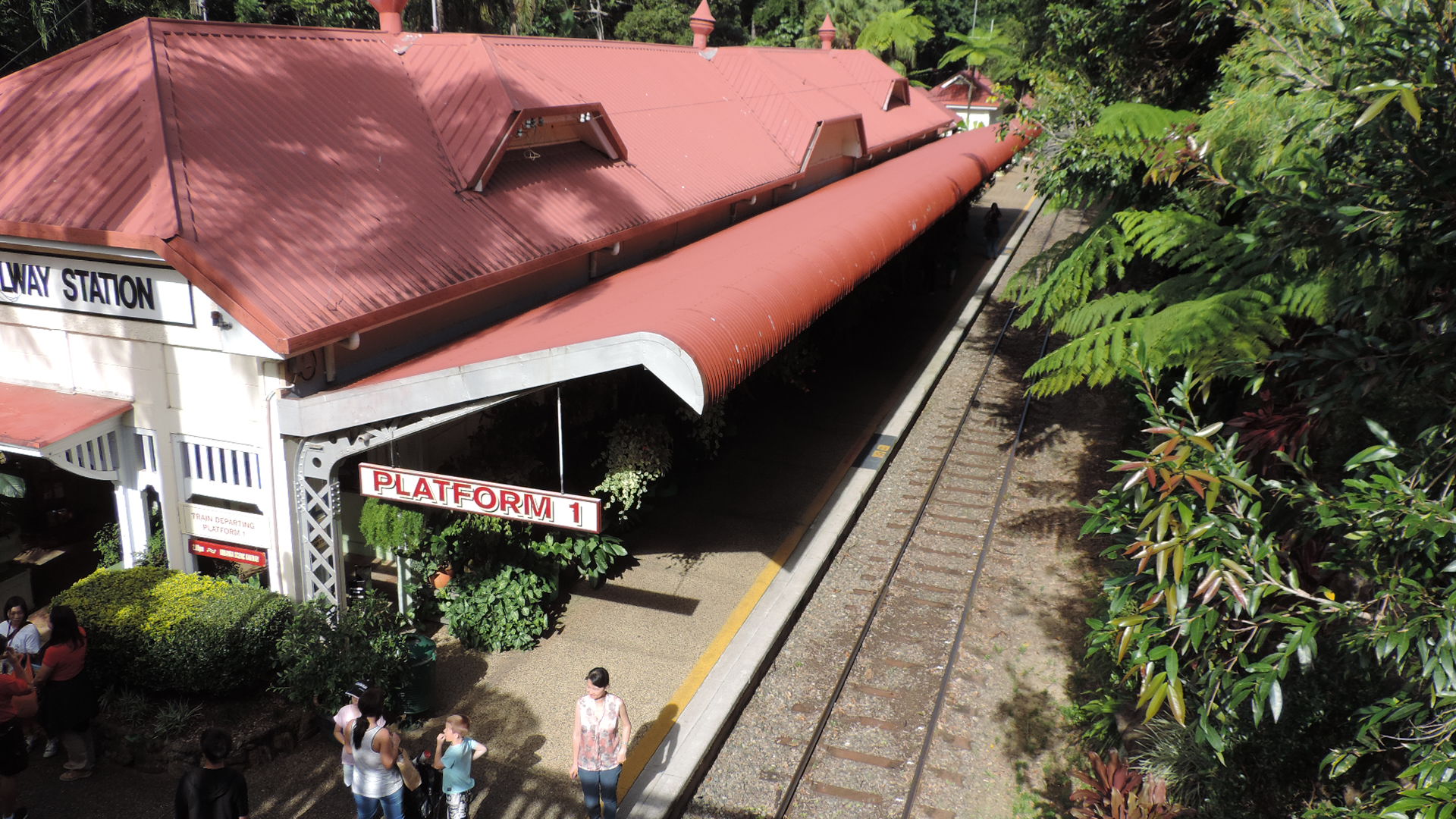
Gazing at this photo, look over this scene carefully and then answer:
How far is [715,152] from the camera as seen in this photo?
16609 mm

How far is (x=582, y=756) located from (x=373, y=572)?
4.47 meters

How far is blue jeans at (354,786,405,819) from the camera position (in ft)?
22.8

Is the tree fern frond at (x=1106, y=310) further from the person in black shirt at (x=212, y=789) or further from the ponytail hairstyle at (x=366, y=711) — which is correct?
the person in black shirt at (x=212, y=789)

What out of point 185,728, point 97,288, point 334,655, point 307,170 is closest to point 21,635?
point 185,728

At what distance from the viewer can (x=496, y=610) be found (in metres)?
10.1

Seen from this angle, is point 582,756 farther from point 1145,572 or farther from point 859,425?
point 859,425

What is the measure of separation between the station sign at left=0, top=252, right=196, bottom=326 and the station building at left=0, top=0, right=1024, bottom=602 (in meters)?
0.02

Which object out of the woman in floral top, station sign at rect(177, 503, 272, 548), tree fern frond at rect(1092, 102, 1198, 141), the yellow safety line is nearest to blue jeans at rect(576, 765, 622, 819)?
the woman in floral top

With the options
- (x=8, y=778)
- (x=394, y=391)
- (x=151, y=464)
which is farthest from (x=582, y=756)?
(x=151, y=464)

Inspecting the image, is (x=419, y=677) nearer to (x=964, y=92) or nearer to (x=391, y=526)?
(x=391, y=526)

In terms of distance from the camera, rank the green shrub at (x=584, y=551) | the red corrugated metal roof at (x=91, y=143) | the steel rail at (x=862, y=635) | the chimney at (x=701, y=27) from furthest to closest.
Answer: the chimney at (x=701, y=27) < the green shrub at (x=584, y=551) < the steel rail at (x=862, y=635) < the red corrugated metal roof at (x=91, y=143)

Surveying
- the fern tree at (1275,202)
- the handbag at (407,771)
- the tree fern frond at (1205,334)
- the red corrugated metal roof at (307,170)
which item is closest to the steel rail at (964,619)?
the tree fern frond at (1205,334)

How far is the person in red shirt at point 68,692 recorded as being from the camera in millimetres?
7594

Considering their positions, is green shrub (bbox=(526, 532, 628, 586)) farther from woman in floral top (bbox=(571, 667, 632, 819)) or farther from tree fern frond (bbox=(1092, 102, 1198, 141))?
tree fern frond (bbox=(1092, 102, 1198, 141))
